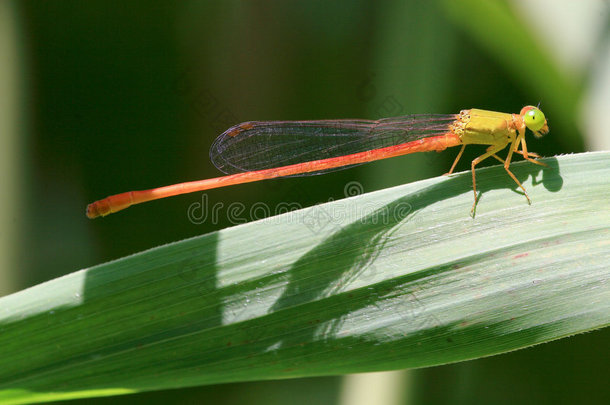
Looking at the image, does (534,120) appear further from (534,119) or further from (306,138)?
(306,138)

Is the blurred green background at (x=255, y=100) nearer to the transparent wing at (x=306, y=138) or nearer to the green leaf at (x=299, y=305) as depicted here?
the transparent wing at (x=306, y=138)

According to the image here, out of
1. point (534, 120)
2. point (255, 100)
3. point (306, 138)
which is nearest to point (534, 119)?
point (534, 120)

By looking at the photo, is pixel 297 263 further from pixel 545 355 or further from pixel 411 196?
pixel 545 355

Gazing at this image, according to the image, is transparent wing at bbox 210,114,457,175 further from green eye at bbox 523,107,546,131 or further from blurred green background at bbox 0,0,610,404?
green eye at bbox 523,107,546,131

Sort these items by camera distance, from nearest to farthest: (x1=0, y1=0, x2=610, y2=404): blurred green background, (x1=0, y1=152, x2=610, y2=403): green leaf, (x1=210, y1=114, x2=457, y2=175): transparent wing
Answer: (x1=0, y1=152, x2=610, y2=403): green leaf, (x1=0, y1=0, x2=610, y2=404): blurred green background, (x1=210, y1=114, x2=457, y2=175): transparent wing

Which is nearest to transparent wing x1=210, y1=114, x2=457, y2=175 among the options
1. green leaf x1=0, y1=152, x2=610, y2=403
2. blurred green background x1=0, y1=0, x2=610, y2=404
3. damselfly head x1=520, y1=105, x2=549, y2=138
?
blurred green background x1=0, y1=0, x2=610, y2=404

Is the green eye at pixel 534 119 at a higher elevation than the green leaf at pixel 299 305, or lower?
higher

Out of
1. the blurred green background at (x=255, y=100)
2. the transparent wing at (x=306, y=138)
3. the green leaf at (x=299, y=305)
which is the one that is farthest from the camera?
the transparent wing at (x=306, y=138)

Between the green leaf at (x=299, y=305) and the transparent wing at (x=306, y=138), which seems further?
the transparent wing at (x=306, y=138)

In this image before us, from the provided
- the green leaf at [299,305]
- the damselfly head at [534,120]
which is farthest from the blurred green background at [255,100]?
the green leaf at [299,305]
